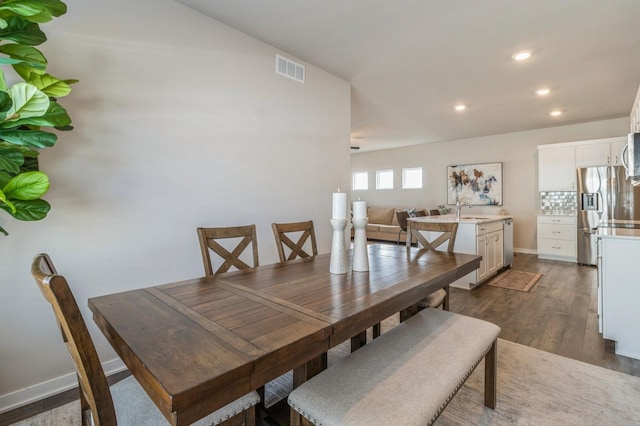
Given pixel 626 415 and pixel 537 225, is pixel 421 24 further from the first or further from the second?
pixel 537 225

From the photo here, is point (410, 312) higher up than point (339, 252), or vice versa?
point (339, 252)

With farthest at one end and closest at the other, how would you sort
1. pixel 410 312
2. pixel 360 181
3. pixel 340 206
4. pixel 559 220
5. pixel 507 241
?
pixel 360 181
pixel 559 220
pixel 507 241
pixel 410 312
pixel 340 206

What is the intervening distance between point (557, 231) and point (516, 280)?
2.05 meters

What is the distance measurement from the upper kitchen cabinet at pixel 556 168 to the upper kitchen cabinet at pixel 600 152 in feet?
0.37

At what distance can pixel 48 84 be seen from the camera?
1459mm

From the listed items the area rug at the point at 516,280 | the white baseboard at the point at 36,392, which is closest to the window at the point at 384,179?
the area rug at the point at 516,280

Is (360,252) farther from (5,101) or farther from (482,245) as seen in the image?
(482,245)

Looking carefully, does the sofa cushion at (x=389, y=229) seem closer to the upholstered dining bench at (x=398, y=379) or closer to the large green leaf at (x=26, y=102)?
the upholstered dining bench at (x=398, y=379)

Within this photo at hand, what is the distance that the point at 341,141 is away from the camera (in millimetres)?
3688

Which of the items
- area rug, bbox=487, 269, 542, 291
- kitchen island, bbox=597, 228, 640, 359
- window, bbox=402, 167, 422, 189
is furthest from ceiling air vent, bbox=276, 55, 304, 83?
window, bbox=402, 167, 422, 189

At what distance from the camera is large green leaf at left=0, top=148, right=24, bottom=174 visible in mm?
1274

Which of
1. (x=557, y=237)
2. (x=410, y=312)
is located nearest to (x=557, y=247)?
(x=557, y=237)

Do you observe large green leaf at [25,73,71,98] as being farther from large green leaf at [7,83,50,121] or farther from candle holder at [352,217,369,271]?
candle holder at [352,217,369,271]

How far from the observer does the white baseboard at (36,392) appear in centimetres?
172
